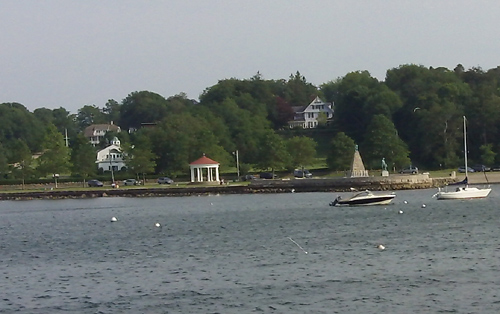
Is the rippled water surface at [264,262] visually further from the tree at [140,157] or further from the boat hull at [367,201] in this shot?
the tree at [140,157]

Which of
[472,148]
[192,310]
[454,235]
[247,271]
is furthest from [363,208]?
[472,148]

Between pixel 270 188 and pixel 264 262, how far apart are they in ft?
218

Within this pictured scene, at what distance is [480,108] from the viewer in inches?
5197

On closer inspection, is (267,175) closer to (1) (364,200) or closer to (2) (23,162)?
(2) (23,162)

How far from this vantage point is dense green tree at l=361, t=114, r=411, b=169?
393ft

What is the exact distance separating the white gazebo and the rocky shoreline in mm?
5402

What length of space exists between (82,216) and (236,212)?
51.9 feet

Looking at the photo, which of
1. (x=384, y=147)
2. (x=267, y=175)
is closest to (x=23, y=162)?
(x=267, y=175)

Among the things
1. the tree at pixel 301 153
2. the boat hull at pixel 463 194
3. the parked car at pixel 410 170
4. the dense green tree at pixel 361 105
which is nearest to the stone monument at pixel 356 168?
the parked car at pixel 410 170

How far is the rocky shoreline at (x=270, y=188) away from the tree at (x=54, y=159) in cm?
819

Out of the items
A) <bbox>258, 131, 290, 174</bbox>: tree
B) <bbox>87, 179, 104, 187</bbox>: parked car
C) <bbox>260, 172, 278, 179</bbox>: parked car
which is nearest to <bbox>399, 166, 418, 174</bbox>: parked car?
<bbox>258, 131, 290, 174</bbox>: tree

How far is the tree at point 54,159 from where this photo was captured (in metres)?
133

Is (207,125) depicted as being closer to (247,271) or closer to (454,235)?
(454,235)

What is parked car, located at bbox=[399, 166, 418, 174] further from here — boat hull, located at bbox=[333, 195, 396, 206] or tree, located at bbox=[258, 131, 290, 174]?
boat hull, located at bbox=[333, 195, 396, 206]
